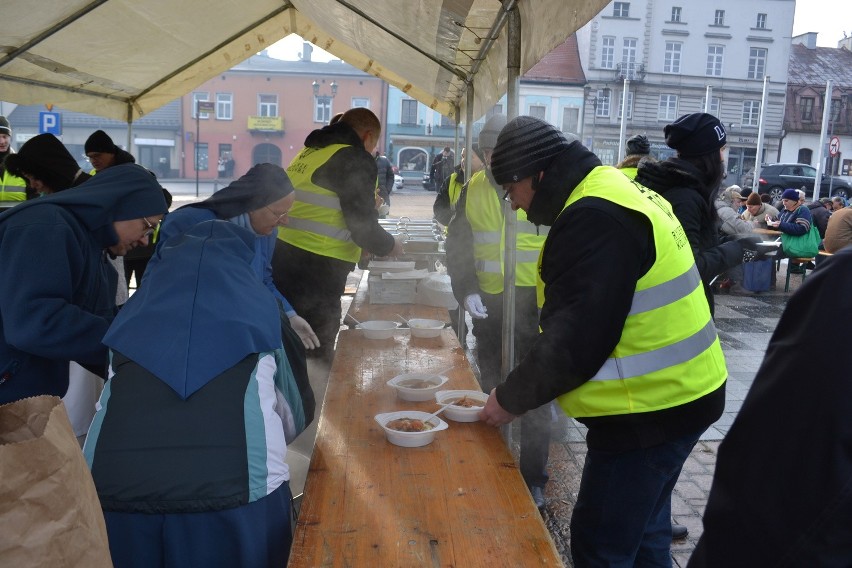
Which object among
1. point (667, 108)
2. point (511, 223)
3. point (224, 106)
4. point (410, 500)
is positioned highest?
point (667, 108)

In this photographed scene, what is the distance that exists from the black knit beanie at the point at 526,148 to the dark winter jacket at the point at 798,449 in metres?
1.23

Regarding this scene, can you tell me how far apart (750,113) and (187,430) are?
1722 inches

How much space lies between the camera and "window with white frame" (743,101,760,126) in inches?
1551

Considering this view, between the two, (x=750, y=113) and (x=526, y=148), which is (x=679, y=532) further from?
(x=750, y=113)

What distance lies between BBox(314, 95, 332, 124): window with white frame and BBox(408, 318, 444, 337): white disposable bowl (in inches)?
1633

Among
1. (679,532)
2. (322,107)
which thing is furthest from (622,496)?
(322,107)

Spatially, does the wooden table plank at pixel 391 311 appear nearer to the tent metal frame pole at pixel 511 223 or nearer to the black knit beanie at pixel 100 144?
the tent metal frame pole at pixel 511 223

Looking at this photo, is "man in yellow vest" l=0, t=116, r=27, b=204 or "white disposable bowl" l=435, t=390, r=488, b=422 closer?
"white disposable bowl" l=435, t=390, r=488, b=422

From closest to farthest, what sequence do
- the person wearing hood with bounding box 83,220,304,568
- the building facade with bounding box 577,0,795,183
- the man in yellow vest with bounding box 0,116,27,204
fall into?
the person wearing hood with bounding box 83,220,304,568 → the man in yellow vest with bounding box 0,116,27,204 → the building facade with bounding box 577,0,795,183

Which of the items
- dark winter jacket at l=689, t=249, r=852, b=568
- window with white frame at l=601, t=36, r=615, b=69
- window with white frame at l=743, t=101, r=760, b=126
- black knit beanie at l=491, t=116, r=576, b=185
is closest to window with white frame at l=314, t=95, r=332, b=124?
window with white frame at l=601, t=36, r=615, b=69

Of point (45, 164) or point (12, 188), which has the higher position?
point (45, 164)

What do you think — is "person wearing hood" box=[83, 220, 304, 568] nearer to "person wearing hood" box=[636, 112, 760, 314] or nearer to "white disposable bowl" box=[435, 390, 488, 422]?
"white disposable bowl" box=[435, 390, 488, 422]

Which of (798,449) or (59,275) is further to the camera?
(59,275)

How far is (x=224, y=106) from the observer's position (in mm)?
43781
